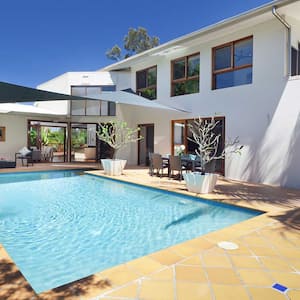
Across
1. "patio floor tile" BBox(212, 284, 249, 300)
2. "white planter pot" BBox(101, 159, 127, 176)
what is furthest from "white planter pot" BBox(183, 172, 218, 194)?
"patio floor tile" BBox(212, 284, 249, 300)

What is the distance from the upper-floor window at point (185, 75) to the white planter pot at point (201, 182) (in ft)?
20.3

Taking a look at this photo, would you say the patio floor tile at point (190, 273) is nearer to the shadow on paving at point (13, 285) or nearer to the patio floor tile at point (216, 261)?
the patio floor tile at point (216, 261)

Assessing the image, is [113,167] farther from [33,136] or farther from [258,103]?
[33,136]

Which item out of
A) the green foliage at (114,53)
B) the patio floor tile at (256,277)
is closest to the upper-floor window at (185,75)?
the patio floor tile at (256,277)

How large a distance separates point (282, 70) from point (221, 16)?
36.0 feet

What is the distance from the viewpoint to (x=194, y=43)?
1299 centimetres

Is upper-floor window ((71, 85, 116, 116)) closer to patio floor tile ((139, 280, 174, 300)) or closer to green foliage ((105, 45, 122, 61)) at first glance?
patio floor tile ((139, 280, 174, 300))

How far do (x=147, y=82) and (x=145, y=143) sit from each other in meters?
3.88

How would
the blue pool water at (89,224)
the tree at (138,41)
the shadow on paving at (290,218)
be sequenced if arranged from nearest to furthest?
the blue pool water at (89,224) < the shadow on paving at (290,218) < the tree at (138,41)

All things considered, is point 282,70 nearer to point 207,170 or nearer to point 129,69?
point 207,170

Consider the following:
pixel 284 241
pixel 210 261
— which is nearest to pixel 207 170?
pixel 284 241

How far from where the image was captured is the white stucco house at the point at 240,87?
1020cm

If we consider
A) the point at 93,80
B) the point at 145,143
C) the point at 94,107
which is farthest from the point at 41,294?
the point at 93,80

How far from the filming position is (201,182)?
28.6ft
